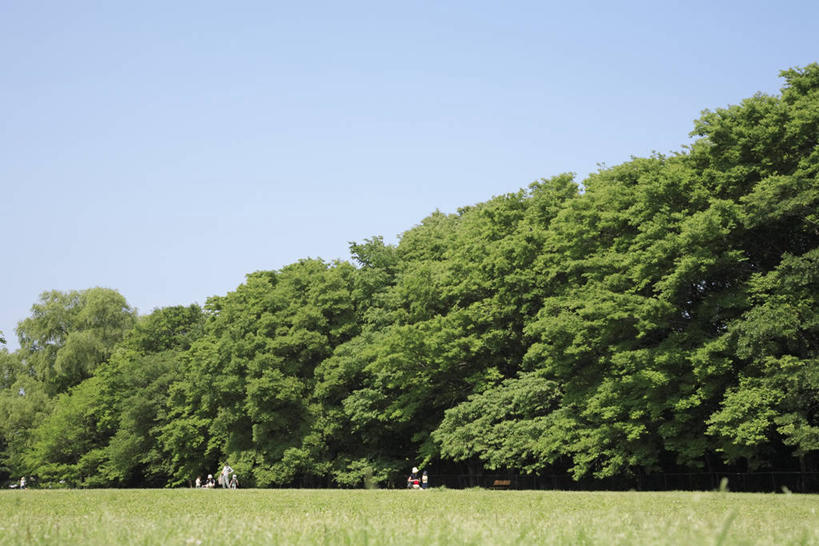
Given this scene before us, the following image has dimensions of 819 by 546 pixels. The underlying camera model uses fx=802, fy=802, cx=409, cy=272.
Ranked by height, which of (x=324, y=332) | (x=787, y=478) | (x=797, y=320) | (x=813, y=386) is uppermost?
(x=324, y=332)

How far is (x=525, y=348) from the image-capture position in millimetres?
52469

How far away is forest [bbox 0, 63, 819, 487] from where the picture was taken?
121 ft

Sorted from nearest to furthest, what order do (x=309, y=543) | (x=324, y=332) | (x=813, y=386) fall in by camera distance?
1. (x=309, y=543)
2. (x=813, y=386)
3. (x=324, y=332)

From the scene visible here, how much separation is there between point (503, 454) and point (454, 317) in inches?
390

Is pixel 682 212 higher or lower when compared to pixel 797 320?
higher

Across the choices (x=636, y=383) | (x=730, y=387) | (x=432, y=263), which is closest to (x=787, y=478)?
(x=730, y=387)

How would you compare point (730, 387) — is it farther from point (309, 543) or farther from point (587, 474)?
point (309, 543)

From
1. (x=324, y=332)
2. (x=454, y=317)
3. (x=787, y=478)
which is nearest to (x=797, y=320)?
(x=787, y=478)

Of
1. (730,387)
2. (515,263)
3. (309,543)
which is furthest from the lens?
(515,263)

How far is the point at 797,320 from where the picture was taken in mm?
34781

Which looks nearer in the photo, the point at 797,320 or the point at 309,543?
the point at 309,543

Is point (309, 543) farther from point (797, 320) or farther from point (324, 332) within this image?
point (324, 332)

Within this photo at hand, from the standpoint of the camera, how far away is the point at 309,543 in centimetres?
708

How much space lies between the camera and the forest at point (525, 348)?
1447 inches
